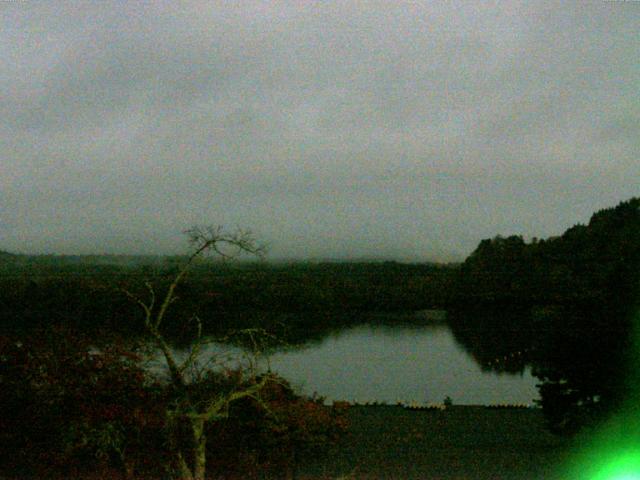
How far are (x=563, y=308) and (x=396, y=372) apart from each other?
19.6 meters

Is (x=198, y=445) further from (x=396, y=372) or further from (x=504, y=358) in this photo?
(x=504, y=358)

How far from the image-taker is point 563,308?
11.0 meters

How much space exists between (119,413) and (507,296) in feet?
139

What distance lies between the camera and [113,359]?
23.4 feet

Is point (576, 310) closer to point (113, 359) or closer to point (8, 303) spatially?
point (113, 359)

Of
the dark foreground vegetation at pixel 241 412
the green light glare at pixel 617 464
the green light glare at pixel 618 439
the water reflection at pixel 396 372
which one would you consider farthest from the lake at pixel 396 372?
the green light glare at pixel 617 464

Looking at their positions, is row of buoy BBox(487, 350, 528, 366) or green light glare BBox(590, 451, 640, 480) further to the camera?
row of buoy BBox(487, 350, 528, 366)

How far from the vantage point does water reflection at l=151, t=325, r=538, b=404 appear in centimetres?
2403

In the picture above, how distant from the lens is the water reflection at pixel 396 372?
24031 mm

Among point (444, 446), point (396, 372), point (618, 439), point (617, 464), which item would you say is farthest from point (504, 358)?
point (617, 464)

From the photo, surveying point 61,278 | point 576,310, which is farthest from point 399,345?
point 576,310

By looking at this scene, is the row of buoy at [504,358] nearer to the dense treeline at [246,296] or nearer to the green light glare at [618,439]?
the dense treeline at [246,296]

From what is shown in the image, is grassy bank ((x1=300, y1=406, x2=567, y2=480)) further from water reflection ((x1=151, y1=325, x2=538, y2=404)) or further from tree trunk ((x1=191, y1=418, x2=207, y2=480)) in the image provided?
water reflection ((x1=151, y1=325, x2=538, y2=404))

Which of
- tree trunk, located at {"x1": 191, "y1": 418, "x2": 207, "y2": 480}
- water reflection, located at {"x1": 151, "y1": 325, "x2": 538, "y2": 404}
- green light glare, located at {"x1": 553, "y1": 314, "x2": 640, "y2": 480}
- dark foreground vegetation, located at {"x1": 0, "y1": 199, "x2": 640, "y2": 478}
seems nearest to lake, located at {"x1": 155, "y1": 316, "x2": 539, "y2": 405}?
water reflection, located at {"x1": 151, "y1": 325, "x2": 538, "y2": 404}
